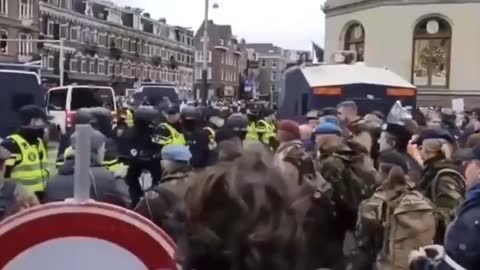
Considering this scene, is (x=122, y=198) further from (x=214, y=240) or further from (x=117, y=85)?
(x=117, y=85)

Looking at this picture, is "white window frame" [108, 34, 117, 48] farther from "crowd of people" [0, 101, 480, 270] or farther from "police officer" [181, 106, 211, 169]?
"crowd of people" [0, 101, 480, 270]

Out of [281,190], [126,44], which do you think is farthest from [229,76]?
[281,190]

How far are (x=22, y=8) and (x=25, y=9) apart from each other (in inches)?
27.2

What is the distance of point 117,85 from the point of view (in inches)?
3846

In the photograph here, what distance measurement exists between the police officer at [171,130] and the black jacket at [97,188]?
17.5 ft

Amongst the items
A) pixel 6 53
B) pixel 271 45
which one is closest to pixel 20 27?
pixel 6 53

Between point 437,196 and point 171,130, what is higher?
point 171,130

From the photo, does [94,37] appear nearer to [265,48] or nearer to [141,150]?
[265,48]

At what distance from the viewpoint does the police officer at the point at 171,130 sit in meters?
11.8

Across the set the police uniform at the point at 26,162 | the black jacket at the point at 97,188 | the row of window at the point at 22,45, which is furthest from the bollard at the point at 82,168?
the row of window at the point at 22,45

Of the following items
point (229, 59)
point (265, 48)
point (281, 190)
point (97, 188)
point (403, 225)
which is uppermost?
point (265, 48)

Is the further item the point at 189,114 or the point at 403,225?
the point at 189,114

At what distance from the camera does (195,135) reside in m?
11.6

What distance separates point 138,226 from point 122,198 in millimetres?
3413
